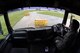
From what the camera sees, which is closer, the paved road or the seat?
the seat

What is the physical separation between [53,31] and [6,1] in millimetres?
2283

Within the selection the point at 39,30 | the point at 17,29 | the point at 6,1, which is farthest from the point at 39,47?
the point at 6,1

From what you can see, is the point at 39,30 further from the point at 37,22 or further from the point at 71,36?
the point at 71,36

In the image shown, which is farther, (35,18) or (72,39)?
(35,18)

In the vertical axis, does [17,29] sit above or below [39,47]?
above

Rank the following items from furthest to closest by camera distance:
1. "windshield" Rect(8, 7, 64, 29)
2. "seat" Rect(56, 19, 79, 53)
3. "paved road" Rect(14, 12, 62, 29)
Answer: "paved road" Rect(14, 12, 62, 29) < "windshield" Rect(8, 7, 64, 29) < "seat" Rect(56, 19, 79, 53)

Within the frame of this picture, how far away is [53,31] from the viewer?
16.9ft

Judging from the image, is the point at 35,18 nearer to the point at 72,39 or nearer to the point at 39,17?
the point at 39,17

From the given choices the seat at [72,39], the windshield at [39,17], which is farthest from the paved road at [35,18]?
the seat at [72,39]

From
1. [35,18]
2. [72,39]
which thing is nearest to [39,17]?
[35,18]

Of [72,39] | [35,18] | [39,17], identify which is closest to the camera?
[72,39]

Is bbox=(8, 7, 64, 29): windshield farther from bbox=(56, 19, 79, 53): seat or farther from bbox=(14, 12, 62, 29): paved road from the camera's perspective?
→ bbox=(56, 19, 79, 53): seat

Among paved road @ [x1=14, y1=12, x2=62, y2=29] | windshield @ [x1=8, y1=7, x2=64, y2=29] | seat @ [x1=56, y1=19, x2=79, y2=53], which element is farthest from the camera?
paved road @ [x1=14, y1=12, x2=62, y2=29]

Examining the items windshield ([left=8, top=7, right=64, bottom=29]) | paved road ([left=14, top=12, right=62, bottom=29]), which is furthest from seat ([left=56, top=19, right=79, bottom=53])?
paved road ([left=14, top=12, right=62, bottom=29])
